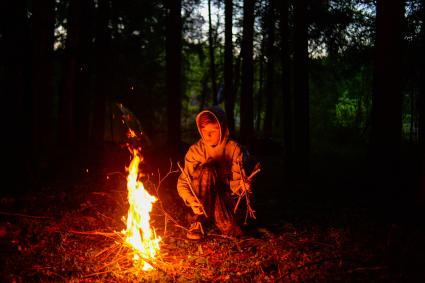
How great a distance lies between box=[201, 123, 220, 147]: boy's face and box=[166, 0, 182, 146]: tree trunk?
31.2ft

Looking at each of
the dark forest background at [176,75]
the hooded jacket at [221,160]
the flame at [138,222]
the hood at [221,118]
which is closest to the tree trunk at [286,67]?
the dark forest background at [176,75]

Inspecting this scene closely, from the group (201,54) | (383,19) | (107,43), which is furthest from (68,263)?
(201,54)

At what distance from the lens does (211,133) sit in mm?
5883

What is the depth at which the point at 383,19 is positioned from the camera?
7.24 m

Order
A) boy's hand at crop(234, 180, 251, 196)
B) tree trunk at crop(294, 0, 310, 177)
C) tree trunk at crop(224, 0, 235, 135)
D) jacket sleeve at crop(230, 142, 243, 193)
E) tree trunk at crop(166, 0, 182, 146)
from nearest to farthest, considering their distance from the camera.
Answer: boy's hand at crop(234, 180, 251, 196)
jacket sleeve at crop(230, 142, 243, 193)
tree trunk at crop(294, 0, 310, 177)
tree trunk at crop(166, 0, 182, 146)
tree trunk at crop(224, 0, 235, 135)

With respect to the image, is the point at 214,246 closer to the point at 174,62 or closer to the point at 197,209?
the point at 197,209

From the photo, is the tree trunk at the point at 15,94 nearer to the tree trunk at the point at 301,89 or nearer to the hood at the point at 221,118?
the hood at the point at 221,118

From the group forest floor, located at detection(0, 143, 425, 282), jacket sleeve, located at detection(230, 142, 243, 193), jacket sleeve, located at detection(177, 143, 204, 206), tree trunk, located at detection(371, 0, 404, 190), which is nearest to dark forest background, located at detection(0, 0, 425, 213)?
tree trunk, located at detection(371, 0, 404, 190)

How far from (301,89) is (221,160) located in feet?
16.4

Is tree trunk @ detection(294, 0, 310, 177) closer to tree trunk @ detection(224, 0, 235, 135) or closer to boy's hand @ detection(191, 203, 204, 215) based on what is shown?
boy's hand @ detection(191, 203, 204, 215)

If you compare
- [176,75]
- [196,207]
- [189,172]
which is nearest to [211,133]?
[189,172]

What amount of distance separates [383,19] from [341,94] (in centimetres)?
3128

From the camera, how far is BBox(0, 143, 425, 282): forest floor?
474 cm

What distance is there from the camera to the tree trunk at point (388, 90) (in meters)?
7.16
